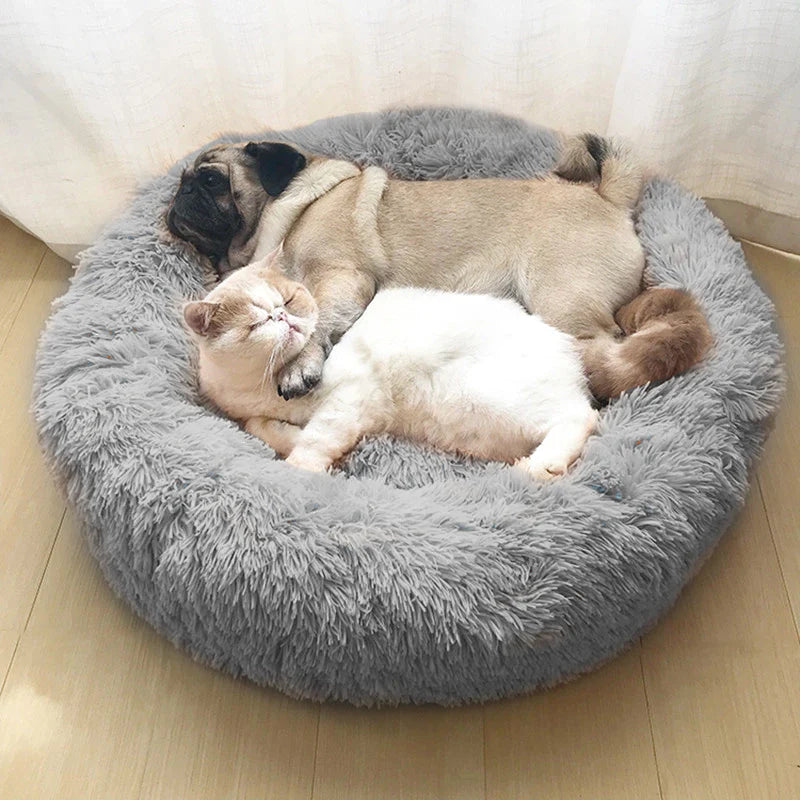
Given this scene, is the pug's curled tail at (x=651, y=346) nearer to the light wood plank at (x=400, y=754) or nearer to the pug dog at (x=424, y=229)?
the pug dog at (x=424, y=229)

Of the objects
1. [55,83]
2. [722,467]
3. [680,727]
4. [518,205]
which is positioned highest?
[55,83]

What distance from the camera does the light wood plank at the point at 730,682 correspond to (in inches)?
52.8

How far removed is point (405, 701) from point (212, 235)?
1.02m

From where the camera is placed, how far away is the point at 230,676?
1.47 metres

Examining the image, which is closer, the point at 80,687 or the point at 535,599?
the point at 535,599

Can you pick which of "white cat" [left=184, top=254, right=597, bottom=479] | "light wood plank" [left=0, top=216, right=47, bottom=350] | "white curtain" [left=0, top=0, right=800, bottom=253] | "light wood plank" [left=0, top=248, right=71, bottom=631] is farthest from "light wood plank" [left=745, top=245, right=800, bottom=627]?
"light wood plank" [left=0, top=216, right=47, bottom=350]

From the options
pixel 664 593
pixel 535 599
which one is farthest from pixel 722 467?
pixel 535 599

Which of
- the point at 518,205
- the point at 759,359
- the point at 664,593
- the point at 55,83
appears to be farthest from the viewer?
the point at 55,83

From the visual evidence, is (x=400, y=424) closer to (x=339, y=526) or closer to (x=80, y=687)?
(x=339, y=526)

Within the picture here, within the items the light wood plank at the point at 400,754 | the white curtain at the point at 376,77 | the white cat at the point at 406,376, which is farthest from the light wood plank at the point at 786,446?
the light wood plank at the point at 400,754

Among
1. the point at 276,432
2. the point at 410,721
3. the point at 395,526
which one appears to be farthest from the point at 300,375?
the point at 410,721

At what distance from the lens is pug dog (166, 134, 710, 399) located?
5.66 ft

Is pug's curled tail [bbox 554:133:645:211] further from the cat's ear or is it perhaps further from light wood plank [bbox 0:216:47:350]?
light wood plank [bbox 0:216:47:350]

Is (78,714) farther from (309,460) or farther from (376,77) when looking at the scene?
(376,77)
